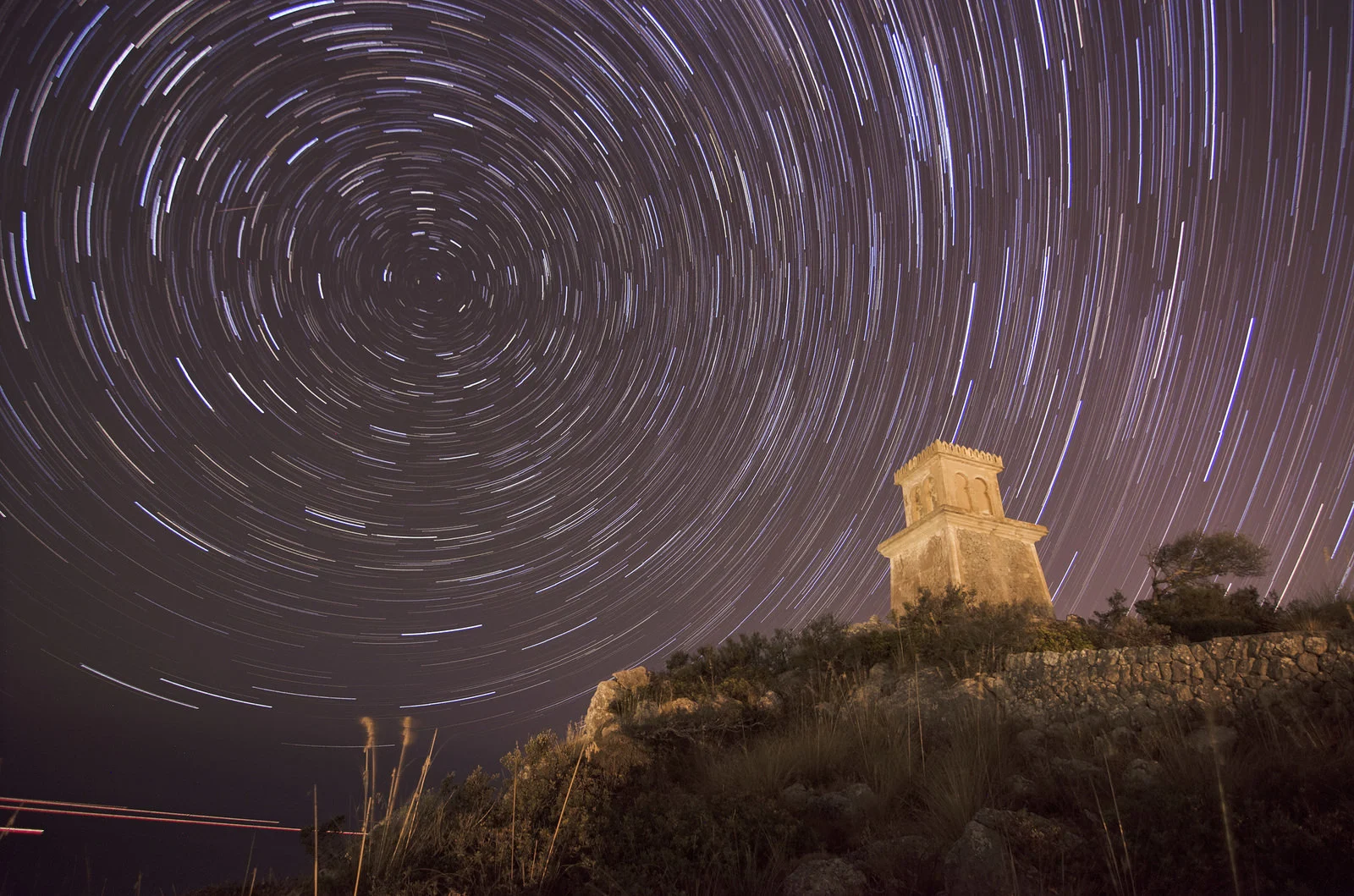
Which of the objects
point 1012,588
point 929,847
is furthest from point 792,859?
point 1012,588

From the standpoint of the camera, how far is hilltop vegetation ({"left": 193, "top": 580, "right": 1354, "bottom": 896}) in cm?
396

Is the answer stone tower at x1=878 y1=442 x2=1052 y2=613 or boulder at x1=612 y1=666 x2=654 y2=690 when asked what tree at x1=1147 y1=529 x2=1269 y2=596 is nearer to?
stone tower at x1=878 y1=442 x2=1052 y2=613

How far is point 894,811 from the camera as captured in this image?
559 cm

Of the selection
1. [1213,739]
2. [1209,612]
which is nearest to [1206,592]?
[1209,612]

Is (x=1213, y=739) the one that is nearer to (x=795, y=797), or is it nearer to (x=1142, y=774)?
(x=1142, y=774)

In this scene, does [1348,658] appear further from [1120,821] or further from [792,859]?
[792,859]

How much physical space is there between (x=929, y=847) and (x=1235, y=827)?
1882 mm

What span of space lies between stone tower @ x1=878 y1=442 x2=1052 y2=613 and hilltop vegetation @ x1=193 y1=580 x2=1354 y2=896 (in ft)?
28.8

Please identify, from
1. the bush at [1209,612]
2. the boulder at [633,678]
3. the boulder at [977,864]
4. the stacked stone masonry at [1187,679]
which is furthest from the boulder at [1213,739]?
the boulder at [633,678]

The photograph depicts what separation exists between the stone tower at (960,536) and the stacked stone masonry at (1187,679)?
8559mm

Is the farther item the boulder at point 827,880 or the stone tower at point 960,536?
the stone tower at point 960,536

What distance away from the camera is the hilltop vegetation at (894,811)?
3963mm

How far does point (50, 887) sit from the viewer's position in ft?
19.7

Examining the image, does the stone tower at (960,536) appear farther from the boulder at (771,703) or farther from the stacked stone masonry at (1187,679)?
the stacked stone masonry at (1187,679)
